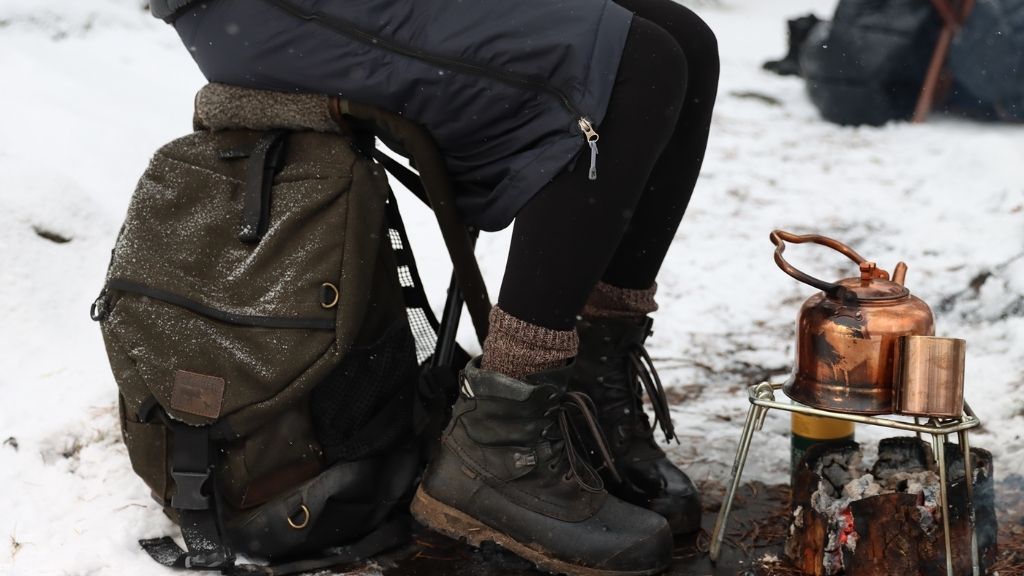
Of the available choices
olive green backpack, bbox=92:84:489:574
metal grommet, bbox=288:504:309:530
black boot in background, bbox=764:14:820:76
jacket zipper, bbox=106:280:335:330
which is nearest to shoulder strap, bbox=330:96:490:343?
olive green backpack, bbox=92:84:489:574

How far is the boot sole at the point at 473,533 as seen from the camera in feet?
6.25

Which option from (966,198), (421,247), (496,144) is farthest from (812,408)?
(966,198)

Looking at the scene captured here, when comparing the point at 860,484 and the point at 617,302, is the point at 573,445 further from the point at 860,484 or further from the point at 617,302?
the point at 860,484

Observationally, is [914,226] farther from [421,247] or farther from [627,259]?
[627,259]

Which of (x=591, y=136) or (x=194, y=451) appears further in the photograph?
(x=194, y=451)

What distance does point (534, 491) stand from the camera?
6.27 ft

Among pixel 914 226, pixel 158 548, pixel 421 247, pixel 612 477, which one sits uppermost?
pixel 914 226

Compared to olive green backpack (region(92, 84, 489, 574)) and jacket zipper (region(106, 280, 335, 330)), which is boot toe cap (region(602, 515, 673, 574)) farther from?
jacket zipper (region(106, 280, 335, 330))

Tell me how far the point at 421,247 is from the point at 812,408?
213cm

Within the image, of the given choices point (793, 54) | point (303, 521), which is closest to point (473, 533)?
point (303, 521)

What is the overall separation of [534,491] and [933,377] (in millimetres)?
713

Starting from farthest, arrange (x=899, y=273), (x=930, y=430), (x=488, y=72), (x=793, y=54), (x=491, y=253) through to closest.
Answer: (x=793, y=54), (x=491, y=253), (x=899, y=273), (x=488, y=72), (x=930, y=430)

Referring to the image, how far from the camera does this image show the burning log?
1.76 meters

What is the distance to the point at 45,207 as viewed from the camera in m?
3.05
